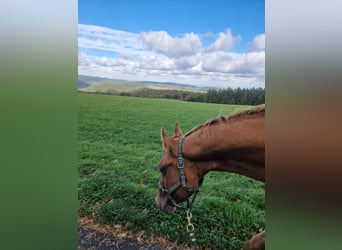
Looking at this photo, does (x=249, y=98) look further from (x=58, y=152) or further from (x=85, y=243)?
(x=85, y=243)

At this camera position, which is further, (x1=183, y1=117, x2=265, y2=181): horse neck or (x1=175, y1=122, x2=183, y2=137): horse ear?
(x1=175, y1=122, x2=183, y2=137): horse ear

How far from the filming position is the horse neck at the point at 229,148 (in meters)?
2.49

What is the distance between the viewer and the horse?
249 cm

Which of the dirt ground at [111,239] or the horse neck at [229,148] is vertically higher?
the horse neck at [229,148]

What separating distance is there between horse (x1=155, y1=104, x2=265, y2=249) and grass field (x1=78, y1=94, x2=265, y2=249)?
0.15 ft

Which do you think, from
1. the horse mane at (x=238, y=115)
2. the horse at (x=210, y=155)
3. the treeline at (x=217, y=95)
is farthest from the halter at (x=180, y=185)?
the treeline at (x=217, y=95)

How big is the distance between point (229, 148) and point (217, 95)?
14.5 inches

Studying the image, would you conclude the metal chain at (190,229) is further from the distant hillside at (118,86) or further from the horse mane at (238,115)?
the distant hillside at (118,86)

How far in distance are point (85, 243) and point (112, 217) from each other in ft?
0.87

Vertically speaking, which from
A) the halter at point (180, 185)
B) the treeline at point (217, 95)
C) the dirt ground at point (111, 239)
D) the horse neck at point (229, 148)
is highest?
the treeline at point (217, 95)

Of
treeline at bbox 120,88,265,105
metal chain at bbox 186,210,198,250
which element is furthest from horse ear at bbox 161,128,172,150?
metal chain at bbox 186,210,198,250

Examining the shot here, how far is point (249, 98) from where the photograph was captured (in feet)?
8.30

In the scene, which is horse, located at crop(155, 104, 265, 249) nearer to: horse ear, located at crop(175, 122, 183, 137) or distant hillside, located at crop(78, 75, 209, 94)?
horse ear, located at crop(175, 122, 183, 137)

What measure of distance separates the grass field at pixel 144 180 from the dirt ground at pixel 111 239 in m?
0.04
